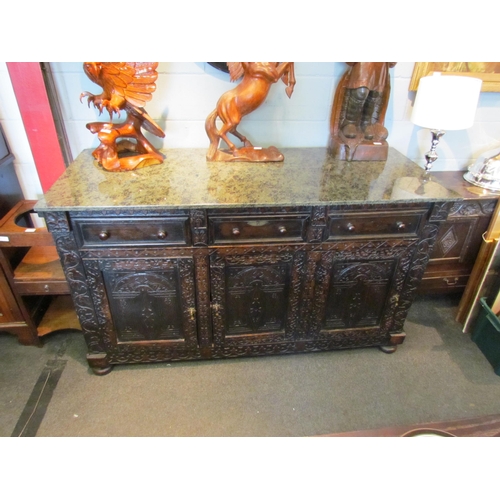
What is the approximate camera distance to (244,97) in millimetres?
1417

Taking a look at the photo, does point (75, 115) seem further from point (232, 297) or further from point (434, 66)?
point (434, 66)

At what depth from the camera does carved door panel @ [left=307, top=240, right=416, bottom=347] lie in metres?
1.43

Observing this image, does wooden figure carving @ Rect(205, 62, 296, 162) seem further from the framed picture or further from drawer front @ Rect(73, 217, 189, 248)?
the framed picture

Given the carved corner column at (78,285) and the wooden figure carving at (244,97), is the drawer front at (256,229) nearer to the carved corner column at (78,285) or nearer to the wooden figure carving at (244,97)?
the wooden figure carving at (244,97)

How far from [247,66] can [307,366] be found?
141cm

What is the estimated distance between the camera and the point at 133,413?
1.49 meters

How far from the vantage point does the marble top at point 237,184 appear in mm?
1225

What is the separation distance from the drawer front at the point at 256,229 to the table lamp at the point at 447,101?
671 mm

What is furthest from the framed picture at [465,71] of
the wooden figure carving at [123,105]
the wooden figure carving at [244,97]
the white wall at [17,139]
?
the white wall at [17,139]

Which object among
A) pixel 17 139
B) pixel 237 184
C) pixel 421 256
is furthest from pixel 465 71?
pixel 17 139

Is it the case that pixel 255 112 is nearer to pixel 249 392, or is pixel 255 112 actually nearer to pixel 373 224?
pixel 373 224

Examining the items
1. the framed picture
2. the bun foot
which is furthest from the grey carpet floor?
the framed picture

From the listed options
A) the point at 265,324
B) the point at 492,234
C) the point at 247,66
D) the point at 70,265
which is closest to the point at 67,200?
the point at 70,265

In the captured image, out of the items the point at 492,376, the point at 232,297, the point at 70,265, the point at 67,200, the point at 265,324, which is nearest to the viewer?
the point at 67,200
